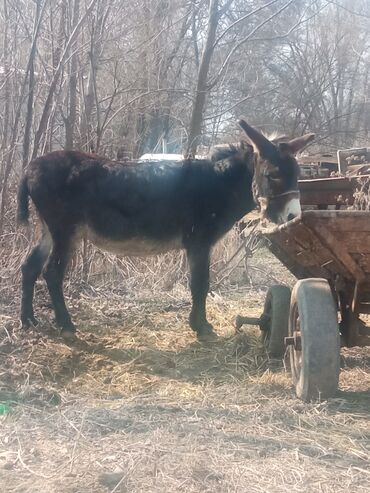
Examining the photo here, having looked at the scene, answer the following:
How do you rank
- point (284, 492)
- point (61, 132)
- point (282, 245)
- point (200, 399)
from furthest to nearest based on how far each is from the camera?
point (61, 132)
point (282, 245)
point (200, 399)
point (284, 492)

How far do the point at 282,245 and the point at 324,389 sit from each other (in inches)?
44.5

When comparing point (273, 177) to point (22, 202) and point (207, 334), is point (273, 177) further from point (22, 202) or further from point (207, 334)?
point (22, 202)

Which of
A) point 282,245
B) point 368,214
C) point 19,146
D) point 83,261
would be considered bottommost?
point 83,261

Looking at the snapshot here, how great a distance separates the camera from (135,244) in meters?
5.75

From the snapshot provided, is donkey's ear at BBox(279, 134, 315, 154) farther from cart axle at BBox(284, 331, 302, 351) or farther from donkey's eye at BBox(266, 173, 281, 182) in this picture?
cart axle at BBox(284, 331, 302, 351)

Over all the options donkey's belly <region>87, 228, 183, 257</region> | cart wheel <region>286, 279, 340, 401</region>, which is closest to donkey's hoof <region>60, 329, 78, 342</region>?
donkey's belly <region>87, 228, 183, 257</region>

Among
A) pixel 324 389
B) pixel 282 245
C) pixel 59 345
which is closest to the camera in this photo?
pixel 324 389

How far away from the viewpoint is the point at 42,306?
616cm

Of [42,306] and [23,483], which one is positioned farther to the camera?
[42,306]

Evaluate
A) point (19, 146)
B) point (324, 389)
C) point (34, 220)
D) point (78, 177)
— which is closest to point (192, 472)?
point (324, 389)

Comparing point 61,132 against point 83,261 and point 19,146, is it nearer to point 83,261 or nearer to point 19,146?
point 19,146

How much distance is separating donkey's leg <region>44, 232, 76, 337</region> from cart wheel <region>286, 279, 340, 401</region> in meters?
2.55

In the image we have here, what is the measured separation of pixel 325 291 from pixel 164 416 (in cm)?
126

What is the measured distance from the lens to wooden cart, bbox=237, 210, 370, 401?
331cm
